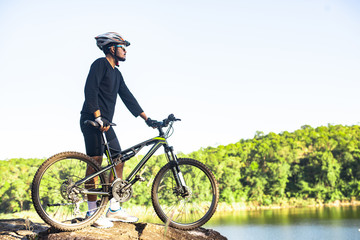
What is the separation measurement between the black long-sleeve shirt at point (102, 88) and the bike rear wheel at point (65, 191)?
675mm

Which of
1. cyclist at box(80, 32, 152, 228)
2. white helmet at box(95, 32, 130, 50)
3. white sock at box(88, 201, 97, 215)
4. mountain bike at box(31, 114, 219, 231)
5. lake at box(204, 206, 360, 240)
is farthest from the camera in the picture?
lake at box(204, 206, 360, 240)

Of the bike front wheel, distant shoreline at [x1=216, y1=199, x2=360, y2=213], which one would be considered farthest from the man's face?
distant shoreline at [x1=216, y1=199, x2=360, y2=213]

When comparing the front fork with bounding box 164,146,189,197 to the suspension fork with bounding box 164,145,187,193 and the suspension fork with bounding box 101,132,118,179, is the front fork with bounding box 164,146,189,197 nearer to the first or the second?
the suspension fork with bounding box 164,145,187,193

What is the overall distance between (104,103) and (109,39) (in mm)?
846

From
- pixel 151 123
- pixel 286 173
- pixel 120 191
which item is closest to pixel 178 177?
pixel 120 191

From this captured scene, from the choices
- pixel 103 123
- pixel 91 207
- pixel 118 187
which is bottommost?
pixel 91 207

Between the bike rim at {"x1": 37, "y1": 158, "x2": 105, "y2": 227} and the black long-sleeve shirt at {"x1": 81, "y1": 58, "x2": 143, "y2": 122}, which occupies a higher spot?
the black long-sleeve shirt at {"x1": 81, "y1": 58, "x2": 143, "y2": 122}

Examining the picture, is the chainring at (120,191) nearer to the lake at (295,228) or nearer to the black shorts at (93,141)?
the black shorts at (93,141)

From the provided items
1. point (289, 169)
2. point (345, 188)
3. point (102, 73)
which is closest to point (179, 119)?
point (102, 73)

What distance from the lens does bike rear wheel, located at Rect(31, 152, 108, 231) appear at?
13.3 ft

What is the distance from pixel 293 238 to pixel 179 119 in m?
37.3

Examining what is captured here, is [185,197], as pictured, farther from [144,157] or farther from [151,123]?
[151,123]

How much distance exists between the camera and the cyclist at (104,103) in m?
4.54

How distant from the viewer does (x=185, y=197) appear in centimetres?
466
